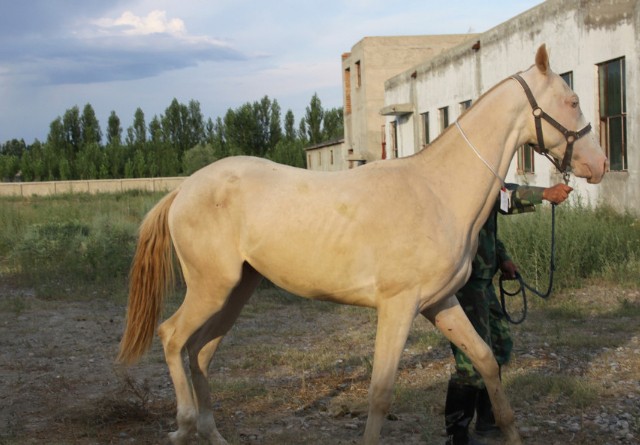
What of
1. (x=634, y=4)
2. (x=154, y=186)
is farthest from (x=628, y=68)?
(x=154, y=186)

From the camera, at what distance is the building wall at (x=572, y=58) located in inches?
431

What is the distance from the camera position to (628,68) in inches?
433

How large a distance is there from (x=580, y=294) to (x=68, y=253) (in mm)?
8467

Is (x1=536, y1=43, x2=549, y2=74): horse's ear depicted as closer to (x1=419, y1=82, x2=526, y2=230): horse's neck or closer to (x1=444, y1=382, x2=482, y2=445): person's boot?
(x1=419, y1=82, x2=526, y2=230): horse's neck

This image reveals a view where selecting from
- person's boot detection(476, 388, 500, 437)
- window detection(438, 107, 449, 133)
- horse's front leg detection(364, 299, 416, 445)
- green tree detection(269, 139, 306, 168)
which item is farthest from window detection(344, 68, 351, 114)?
horse's front leg detection(364, 299, 416, 445)

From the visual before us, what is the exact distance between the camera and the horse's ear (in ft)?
11.8

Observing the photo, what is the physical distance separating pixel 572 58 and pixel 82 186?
35745mm

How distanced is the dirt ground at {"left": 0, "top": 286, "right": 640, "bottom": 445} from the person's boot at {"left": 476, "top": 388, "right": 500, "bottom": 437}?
0.12 metres

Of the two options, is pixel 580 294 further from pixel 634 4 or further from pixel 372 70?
pixel 372 70

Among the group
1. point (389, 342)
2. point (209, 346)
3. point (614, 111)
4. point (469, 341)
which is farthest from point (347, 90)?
point (389, 342)

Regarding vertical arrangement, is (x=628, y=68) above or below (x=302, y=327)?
above

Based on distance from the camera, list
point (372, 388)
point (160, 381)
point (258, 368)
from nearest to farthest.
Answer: point (372, 388) < point (160, 381) < point (258, 368)

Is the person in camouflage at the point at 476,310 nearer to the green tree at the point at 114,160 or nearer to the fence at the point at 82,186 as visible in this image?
the fence at the point at 82,186

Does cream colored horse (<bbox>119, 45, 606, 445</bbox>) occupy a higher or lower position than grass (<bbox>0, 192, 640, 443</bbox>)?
higher
